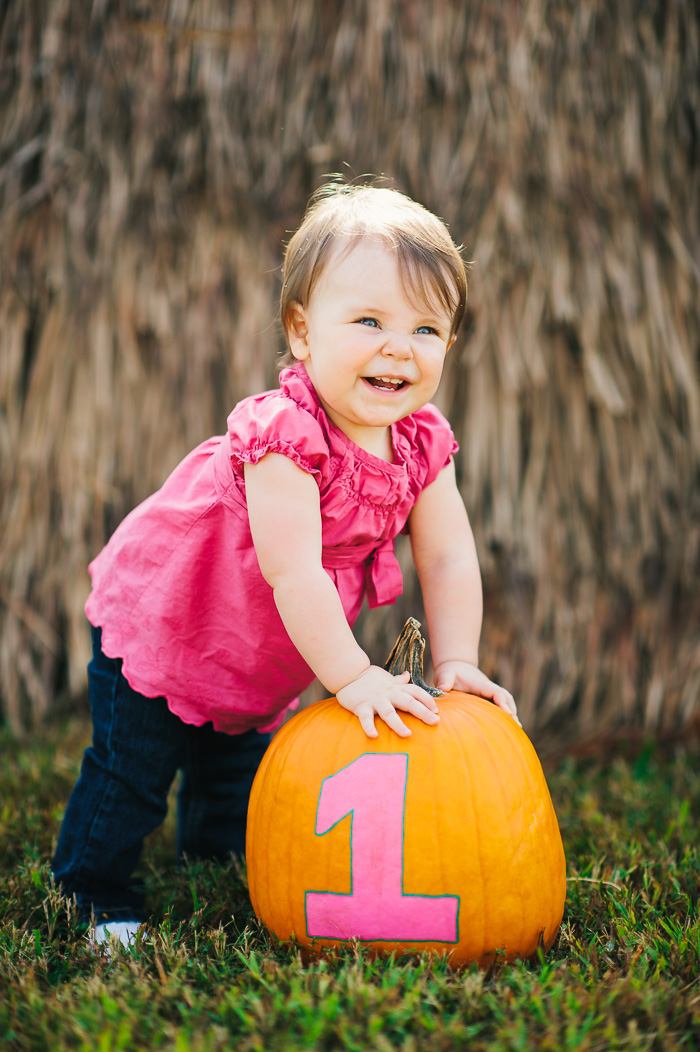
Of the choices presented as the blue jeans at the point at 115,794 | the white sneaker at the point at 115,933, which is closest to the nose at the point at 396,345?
the blue jeans at the point at 115,794

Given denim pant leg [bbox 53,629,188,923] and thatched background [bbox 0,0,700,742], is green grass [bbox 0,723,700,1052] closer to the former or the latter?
denim pant leg [bbox 53,629,188,923]

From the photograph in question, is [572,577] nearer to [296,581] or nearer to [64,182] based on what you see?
[296,581]

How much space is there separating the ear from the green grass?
1013mm

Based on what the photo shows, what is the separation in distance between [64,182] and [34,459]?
892 millimetres

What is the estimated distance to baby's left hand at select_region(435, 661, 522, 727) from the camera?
5.47ft

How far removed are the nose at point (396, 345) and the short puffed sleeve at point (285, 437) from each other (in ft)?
0.57

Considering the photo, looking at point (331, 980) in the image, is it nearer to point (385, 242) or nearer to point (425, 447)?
point (425, 447)

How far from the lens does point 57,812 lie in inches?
85.2

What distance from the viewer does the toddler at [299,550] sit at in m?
1.49

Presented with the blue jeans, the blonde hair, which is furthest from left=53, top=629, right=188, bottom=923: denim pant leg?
the blonde hair

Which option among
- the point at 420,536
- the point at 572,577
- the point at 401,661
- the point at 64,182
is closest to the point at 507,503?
the point at 572,577

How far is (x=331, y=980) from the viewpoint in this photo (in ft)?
4.19

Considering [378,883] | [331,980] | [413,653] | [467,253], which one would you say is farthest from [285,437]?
[467,253]

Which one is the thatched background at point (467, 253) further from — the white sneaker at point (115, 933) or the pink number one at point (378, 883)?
the pink number one at point (378, 883)
